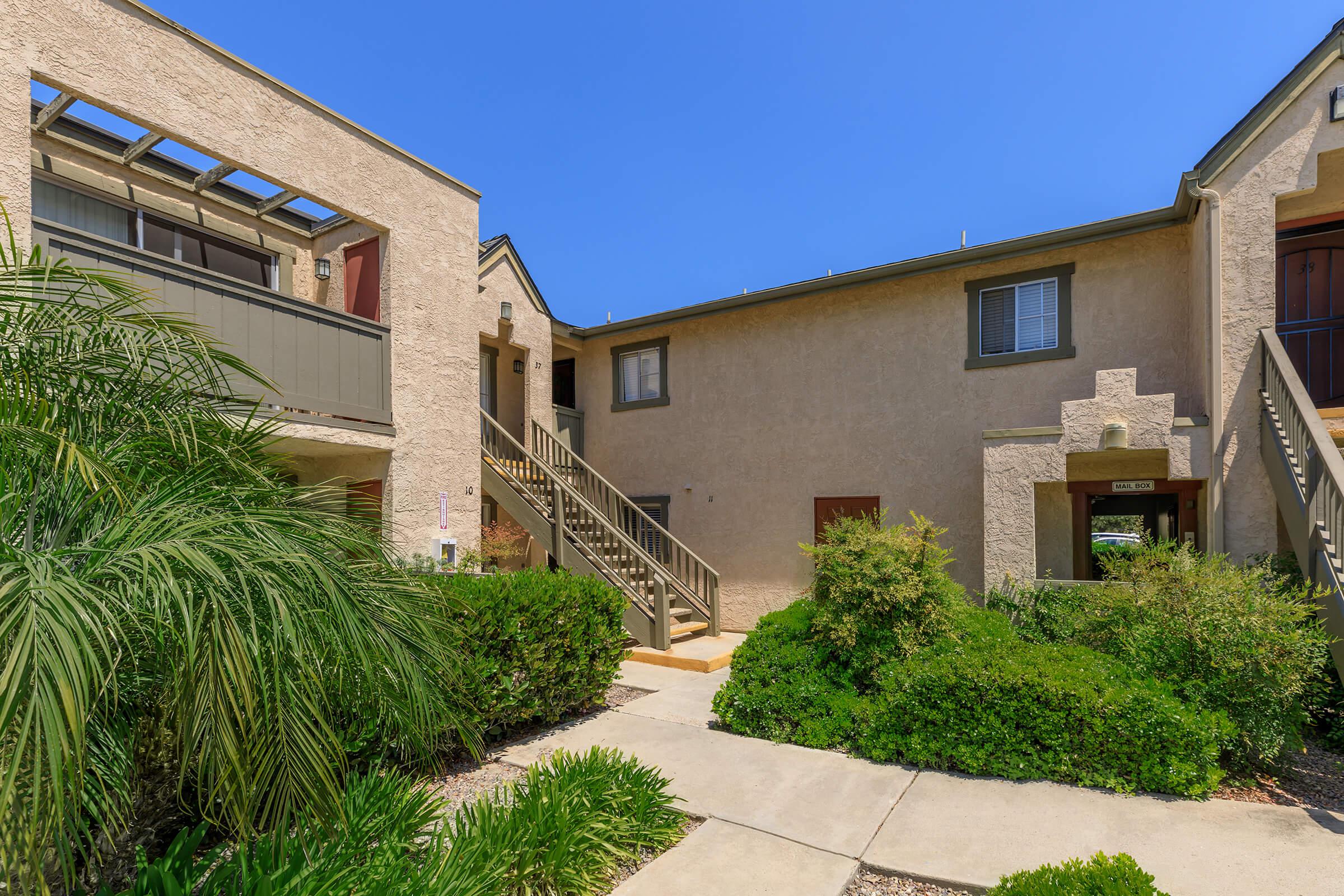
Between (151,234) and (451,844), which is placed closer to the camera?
(451,844)

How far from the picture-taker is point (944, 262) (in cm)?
1032

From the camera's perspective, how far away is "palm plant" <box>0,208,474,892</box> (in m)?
1.86

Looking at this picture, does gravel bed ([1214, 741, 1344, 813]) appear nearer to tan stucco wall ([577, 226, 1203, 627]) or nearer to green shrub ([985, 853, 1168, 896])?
green shrub ([985, 853, 1168, 896])

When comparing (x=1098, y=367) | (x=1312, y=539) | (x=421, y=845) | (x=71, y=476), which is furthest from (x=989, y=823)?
(x=1098, y=367)

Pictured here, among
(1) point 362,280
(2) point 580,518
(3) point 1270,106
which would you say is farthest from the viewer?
(2) point 580,518

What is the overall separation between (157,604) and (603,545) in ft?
29.5

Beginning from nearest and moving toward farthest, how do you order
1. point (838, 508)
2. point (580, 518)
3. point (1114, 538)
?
point (580, 518) → point (838, 508) → point (1114, 538)

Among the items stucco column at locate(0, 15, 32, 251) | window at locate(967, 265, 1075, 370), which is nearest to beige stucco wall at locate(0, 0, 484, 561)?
stucco column at locate(0, 15, 32, 251)

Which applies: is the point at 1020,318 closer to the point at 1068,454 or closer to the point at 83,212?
the point at 1068,454

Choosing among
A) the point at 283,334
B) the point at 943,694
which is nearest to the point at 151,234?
the point at 283,334

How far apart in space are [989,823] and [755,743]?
85.1 inches

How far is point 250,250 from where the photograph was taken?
986 cm

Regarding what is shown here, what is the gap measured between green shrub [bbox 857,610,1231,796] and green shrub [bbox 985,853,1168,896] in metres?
2.35

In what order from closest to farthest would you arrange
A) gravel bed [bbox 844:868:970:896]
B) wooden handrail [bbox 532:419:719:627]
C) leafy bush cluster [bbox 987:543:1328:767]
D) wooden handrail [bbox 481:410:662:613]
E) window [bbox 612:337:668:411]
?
gravel bed [bbox 844:868:970:896] < leafy bush cluster [bbox 987:543:1328:767] < wooden handrail [bbox 481:410:662:613] < wooden handrail [bbox 532:419:719:627] < window [bbox 612:337:668:411]
